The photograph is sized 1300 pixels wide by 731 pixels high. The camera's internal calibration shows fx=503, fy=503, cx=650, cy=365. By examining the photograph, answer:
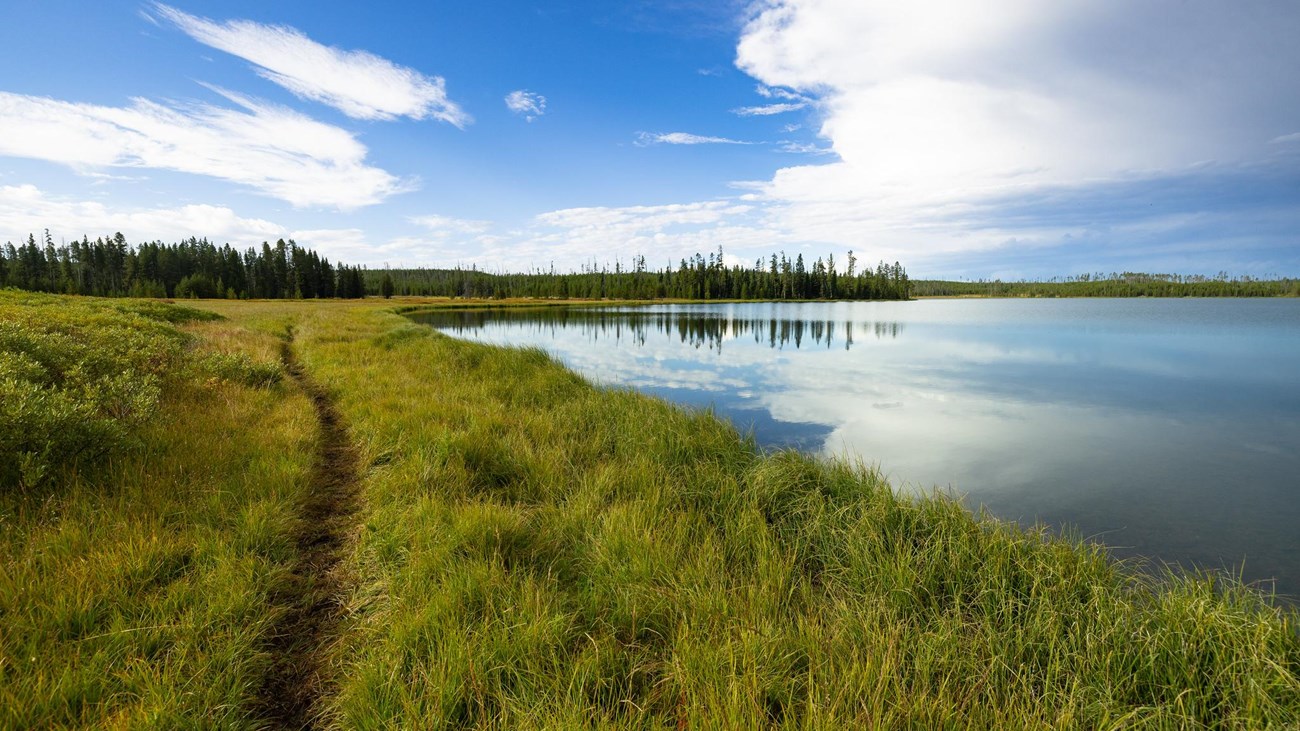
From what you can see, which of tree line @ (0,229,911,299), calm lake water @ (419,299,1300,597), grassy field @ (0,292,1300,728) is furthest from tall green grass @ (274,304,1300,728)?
tree line @ (0,229,911,299)

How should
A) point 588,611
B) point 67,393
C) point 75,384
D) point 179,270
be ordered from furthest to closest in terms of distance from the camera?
point 179,270, point 75,384, point 67,393, point 588,611

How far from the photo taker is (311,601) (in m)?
4.01

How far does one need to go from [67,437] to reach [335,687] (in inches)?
172

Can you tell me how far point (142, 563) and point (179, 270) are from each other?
450ft

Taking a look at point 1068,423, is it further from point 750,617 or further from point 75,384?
point 75,384

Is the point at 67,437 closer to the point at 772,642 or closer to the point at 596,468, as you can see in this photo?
the point at 596,468

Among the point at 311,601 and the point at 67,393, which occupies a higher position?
the point at 67,393

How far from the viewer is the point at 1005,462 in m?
10.4

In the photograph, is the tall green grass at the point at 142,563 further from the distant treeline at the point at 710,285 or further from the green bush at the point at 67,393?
the distant treeline at the point at 710,285

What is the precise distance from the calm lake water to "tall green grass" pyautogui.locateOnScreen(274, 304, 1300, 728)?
7.32 ft

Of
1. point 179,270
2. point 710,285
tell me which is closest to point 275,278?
point 179,270

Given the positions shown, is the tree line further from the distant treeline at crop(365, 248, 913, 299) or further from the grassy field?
the grassy field

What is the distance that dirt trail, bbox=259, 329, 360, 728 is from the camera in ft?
10.2

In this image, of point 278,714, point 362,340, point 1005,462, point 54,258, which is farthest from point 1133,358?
point 54,258
